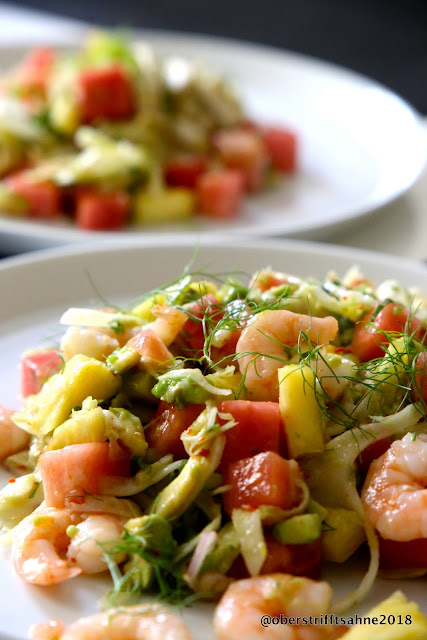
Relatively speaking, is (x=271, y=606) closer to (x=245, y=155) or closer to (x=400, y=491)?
(x=400, y=491)

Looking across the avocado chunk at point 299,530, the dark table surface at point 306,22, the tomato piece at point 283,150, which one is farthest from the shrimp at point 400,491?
the dark table surface at point 306,22

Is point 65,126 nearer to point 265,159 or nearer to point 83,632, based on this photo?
point 265,159

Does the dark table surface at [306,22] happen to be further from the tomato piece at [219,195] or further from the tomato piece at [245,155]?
the tomato piece at [219,195]

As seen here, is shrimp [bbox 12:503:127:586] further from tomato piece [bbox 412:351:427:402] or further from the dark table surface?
the dark table surface

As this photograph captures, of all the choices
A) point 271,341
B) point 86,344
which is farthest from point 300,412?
point 86,344

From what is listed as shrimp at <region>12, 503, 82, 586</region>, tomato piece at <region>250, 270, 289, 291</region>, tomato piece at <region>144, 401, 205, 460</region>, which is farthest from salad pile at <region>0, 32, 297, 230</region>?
shrimp at <region>12, 503, 82, 586</region>

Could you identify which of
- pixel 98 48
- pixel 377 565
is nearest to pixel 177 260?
pixel 377 565
